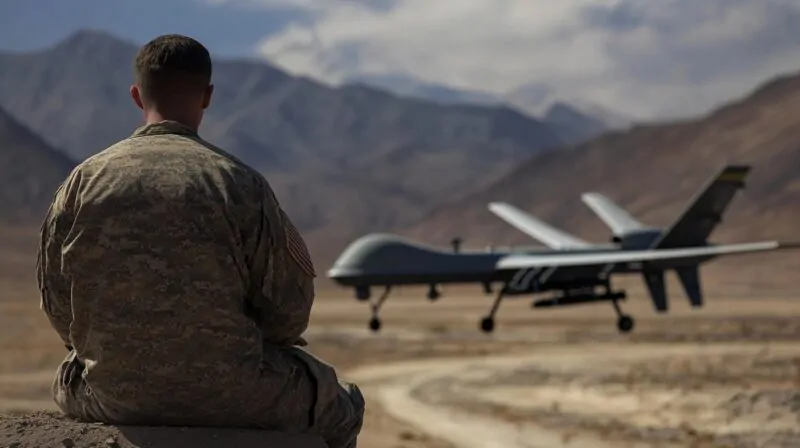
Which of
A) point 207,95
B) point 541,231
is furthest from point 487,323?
point 207,95

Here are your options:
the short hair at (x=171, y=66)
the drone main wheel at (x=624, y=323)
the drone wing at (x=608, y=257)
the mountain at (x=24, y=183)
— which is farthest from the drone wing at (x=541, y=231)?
the mountain at (x=24, y=183)

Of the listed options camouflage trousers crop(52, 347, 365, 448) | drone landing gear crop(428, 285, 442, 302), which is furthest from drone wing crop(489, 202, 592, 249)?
camouflage trousers crop(52, 347, 365, 448)

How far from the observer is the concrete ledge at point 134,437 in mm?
4023

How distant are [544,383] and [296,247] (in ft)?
81.0

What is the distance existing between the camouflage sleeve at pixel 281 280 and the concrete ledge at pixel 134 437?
0.39 metres

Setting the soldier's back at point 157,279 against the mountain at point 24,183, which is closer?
the soldier's back at point 157,279

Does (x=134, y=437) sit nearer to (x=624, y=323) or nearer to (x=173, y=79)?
(x=173, y=79)

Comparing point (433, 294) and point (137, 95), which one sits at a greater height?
point (137, 95)

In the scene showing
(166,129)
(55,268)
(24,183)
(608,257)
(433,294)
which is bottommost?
(24,183)

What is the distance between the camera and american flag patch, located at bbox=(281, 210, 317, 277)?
14.0 ft

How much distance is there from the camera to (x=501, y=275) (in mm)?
40875

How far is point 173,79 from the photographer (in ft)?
14.1

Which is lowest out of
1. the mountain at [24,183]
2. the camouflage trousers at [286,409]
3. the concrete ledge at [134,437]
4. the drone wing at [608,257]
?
the mountain at [24,183]

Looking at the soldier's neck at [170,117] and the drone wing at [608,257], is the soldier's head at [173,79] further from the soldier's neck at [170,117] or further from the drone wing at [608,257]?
the drone wing at [608,257]
